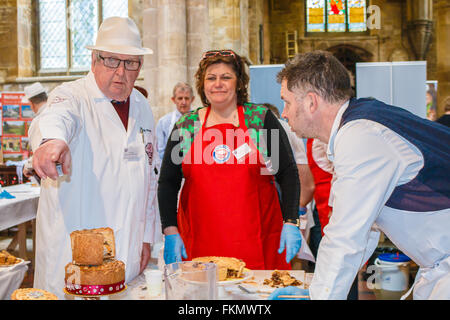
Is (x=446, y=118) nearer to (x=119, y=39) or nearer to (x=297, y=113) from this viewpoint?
(x=119, y=39)

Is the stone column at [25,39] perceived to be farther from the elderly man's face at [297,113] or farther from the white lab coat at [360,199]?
the white lab coat at [360,199]

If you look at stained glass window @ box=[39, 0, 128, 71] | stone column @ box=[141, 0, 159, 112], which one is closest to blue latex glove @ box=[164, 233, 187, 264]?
stone column @ box=[141, 0, 159, 112]

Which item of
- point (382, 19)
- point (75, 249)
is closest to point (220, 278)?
point (75, 249)

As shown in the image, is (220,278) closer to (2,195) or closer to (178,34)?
(2,195)

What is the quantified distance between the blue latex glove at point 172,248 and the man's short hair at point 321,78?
1143 mm

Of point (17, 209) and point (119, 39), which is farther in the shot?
point (17, 209)

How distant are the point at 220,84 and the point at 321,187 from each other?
1.64 m

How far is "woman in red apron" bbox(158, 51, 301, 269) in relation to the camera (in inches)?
101

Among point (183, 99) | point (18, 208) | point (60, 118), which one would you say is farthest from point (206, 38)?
point (60, 118)

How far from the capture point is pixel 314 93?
1598 millimetres

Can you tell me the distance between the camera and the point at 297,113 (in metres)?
1.64

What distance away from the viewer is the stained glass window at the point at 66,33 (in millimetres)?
11352

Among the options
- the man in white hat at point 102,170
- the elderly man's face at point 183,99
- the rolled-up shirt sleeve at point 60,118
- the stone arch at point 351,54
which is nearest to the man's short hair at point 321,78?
the rolled-up shirt sleeve at point 60,118

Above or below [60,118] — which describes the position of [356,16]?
above
